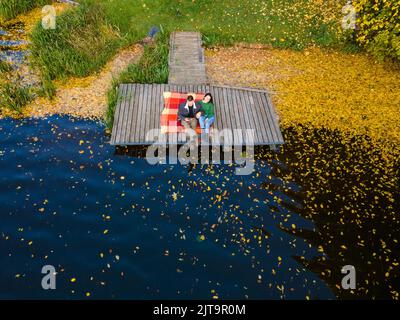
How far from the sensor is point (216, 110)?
53.7 feet

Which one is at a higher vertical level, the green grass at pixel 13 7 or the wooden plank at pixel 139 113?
the green grass at pixel 13 7

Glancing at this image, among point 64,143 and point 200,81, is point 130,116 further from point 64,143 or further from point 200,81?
point 200,81

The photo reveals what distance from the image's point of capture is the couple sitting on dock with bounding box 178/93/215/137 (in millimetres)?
14773

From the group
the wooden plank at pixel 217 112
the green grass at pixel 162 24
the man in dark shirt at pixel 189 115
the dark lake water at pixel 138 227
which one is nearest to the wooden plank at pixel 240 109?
the wooden plank at pixel 217 112

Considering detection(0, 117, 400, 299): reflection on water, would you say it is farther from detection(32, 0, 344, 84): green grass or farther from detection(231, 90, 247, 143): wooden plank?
detection(32, 0, 344, 84): green grass

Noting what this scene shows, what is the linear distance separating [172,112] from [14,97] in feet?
23.9

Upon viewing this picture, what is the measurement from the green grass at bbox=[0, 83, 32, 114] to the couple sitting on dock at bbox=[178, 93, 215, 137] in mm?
7332

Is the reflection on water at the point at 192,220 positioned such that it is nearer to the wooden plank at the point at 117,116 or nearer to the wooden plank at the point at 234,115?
the wooden plank at the point at 117,116

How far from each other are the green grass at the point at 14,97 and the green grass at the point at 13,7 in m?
7.09

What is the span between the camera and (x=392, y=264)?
1174cm

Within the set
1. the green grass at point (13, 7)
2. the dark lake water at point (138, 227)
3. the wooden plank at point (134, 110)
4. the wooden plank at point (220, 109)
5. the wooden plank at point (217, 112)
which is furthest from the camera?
the green grass at point (13, 7)

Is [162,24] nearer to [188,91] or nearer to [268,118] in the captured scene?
[188,91]

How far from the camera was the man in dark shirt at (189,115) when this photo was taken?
48.4ft

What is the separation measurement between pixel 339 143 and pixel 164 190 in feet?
25.2
